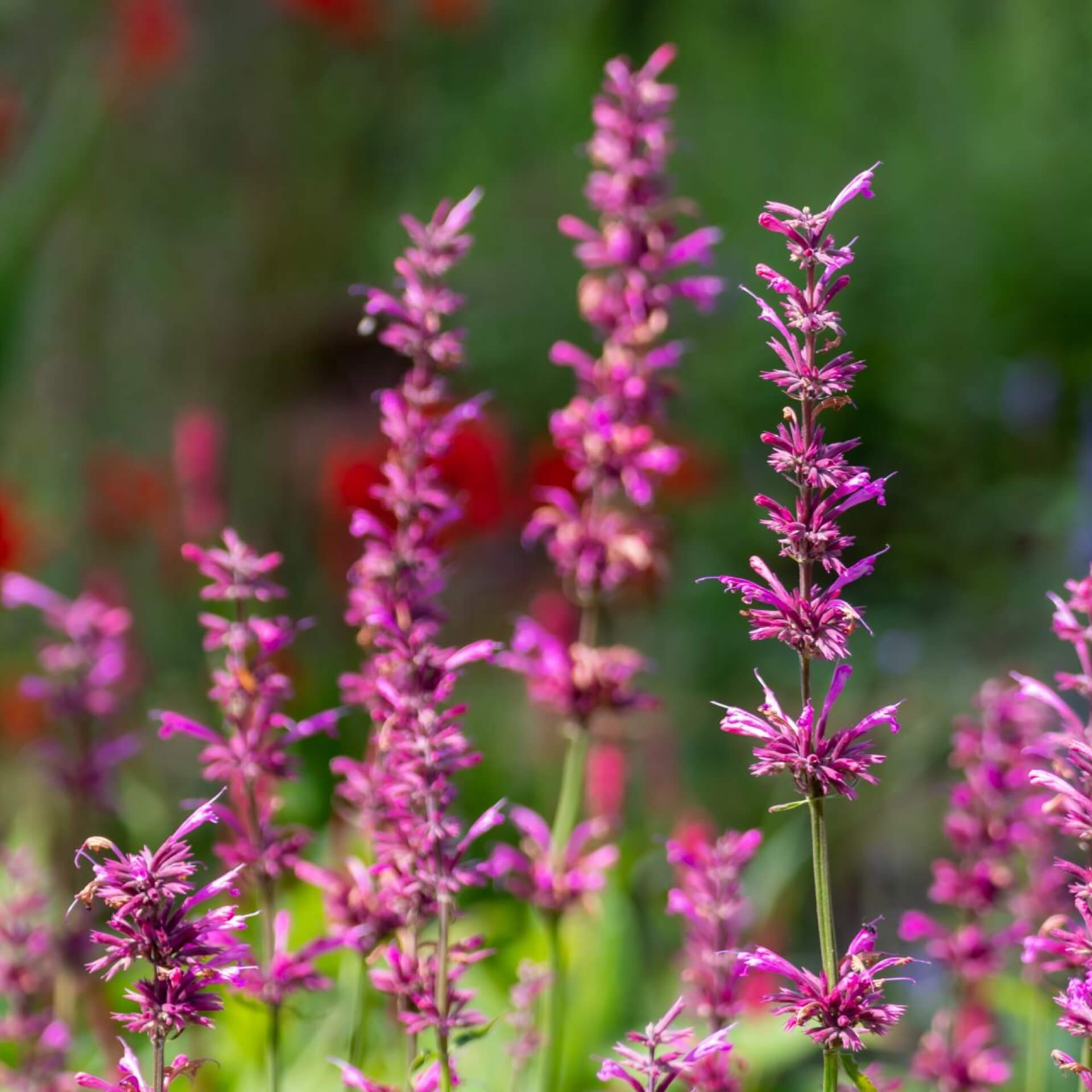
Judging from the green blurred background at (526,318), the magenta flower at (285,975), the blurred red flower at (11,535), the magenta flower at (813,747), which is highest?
the green blurred background at (526,318)

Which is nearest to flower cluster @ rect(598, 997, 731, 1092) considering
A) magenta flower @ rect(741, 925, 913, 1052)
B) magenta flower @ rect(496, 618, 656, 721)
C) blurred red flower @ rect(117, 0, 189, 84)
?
magenta flower @ rect(741, 925, 913, 1052)

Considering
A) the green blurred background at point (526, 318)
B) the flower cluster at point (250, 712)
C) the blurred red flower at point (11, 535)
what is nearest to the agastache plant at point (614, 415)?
the flower cluster at point (250, 712)

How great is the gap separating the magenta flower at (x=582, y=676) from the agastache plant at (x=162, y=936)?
25.1 inches

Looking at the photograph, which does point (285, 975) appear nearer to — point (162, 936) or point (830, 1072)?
point (162, 936)

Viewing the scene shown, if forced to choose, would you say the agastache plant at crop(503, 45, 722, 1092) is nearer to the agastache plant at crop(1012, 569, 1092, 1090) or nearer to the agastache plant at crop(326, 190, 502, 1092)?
the agastache plant at crop(326, 190, 502, 1092)

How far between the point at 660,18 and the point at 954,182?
1531 millimetres

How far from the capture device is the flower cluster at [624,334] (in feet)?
4.81

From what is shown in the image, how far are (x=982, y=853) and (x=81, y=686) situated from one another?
0.98m

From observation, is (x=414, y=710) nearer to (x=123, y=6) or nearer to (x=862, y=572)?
(x=862, y=572)

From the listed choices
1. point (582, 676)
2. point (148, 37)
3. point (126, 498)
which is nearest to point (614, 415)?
point (582, 676)

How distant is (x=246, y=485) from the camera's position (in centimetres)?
581

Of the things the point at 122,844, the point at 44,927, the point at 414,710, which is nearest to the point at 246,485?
the point at 122,844

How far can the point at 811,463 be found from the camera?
0.94 meters

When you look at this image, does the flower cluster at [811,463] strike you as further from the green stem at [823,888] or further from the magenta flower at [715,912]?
the magenta flower at [715,912]
